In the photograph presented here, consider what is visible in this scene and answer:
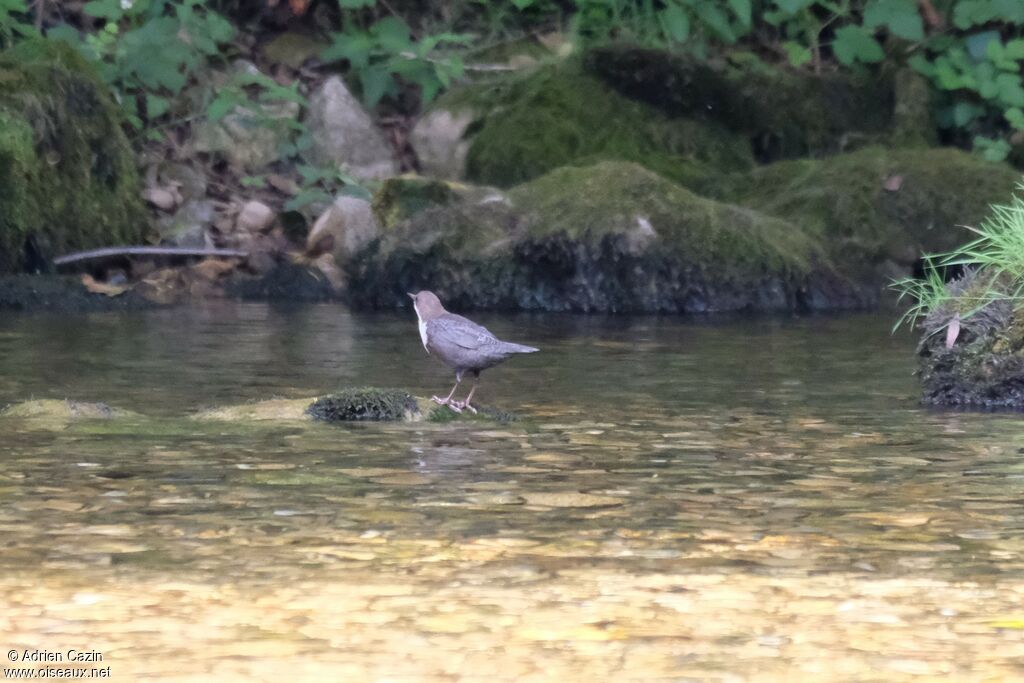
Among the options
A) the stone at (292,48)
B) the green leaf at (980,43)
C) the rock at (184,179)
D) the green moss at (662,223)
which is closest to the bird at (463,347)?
the green moss at (662,223)

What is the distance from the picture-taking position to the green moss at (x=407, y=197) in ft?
37.1

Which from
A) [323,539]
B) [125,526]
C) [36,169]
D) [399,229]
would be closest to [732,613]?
[323,539]

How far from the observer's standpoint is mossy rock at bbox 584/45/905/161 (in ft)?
43.4

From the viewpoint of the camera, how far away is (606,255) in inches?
419

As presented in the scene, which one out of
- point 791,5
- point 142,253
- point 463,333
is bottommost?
point 463,333

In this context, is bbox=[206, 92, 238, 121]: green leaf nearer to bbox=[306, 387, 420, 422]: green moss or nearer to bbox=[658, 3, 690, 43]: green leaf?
bbox=[658, 3, 690, 43]: green leaf

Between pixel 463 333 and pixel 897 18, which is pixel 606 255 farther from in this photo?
pixel 463 333

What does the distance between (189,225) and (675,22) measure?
186 inches

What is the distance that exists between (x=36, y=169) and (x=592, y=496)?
8208 millimetres

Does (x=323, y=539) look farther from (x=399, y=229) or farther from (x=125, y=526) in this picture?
(x=399, y=229)

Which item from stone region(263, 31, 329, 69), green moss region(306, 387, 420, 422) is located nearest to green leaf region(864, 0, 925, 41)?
stone region(263, 31, 329, 69)

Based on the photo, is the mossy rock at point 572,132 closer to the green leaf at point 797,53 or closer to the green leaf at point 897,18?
the green leaf at point 797,53

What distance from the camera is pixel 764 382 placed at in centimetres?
→ 707

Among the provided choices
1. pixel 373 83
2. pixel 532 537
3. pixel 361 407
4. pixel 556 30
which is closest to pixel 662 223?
pixel 373 83
